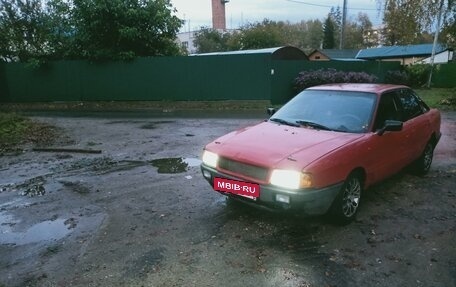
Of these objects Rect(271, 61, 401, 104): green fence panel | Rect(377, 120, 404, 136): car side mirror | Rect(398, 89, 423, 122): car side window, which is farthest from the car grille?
Rect(271, 61, 401, 104): green fence panel

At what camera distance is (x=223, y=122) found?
43.5ft

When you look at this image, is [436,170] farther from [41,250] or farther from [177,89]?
[177,89]

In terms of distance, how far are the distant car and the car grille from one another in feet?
0.03

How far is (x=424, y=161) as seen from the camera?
6.62m

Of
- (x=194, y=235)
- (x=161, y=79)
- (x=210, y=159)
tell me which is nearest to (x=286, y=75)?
(x=161, y=79)

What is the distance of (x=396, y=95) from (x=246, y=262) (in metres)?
3.52

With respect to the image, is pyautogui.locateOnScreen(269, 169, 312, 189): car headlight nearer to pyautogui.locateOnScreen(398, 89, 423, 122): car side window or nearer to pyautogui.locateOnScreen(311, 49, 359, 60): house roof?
pyautogui.locateOnScreen(398, 89, 423, 122): car side window

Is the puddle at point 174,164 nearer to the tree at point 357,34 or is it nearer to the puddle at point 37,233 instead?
the puddle at point 37,233

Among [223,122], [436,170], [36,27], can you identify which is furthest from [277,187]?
[36,27]

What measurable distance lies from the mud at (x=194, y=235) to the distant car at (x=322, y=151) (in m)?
0.38

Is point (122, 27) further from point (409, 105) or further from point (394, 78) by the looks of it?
point (394, 78)

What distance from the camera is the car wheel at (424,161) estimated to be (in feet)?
21.5

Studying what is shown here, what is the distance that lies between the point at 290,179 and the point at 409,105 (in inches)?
121

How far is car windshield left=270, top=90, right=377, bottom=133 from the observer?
5031mm
